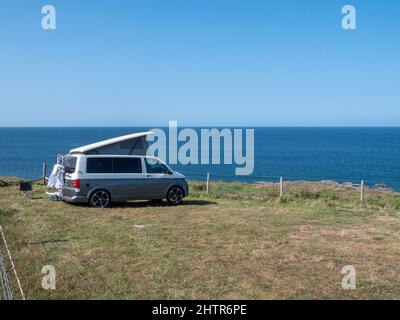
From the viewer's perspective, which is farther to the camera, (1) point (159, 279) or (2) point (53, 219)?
(2) point (53, 219)

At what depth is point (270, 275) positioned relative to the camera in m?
8.49

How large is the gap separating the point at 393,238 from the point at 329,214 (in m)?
4.09

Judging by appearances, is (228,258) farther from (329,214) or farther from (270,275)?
(329,214)

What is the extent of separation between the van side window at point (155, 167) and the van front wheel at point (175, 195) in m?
0.72

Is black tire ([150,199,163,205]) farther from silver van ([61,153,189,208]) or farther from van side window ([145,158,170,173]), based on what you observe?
van side window ([145,158,170,173])

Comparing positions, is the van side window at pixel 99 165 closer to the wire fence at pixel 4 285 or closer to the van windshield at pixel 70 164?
the van windshield at pixel 70 164

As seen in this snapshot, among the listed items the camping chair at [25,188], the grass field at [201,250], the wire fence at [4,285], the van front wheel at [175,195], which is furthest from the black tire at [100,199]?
the wire fence at [4,285]

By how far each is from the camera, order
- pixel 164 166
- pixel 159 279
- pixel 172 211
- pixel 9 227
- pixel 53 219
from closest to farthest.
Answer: pixel 159 279
pixel 9 227
pixel 53 219
pixel 172 211
pixel 164 166

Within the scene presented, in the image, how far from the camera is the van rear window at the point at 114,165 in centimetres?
1655

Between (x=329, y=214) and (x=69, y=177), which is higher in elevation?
(x=69, y=177)

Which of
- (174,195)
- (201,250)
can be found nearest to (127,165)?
(174,195)

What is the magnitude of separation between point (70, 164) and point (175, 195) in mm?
3874

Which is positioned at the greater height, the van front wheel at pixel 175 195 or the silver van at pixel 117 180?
the silver van at pixel 117 180
